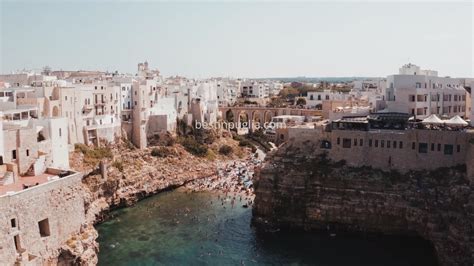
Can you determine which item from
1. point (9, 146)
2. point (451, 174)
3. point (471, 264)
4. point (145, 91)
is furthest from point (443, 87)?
point (9, 146)

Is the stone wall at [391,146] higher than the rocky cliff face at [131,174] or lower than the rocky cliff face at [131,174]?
higher

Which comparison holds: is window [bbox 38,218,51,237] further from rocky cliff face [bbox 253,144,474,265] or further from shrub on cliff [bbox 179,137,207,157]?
shrub on cliff [bbox 179,137,207,157]

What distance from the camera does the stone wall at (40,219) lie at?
77.5ft

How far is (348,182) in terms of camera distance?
40.5 m

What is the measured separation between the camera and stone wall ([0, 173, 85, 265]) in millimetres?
23609

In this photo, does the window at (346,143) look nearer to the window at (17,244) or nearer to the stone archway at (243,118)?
the window at (17,244)

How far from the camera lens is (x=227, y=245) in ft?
127

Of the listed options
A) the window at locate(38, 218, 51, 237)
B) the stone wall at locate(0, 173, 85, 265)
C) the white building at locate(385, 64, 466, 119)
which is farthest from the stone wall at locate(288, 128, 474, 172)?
the window at locate(38, 218, 51, 237)

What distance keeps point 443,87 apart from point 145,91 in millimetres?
36072

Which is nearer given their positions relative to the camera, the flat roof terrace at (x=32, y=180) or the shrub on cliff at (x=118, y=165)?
the flat roof terrace at (x=32, y=180)

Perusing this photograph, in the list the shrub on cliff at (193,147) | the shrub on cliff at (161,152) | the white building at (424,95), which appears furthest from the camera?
the shrub on cliff at (193,147)

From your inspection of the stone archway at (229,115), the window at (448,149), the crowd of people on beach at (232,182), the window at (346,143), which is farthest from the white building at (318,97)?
the window at (448,149)

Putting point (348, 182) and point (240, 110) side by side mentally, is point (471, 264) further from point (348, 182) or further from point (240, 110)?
point (240, 110)

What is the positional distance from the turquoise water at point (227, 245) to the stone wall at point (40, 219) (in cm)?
792
